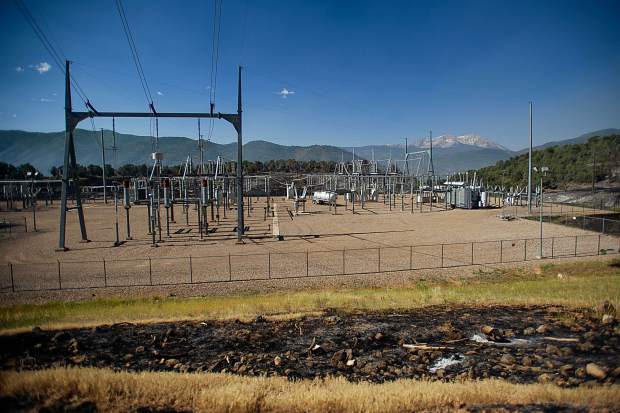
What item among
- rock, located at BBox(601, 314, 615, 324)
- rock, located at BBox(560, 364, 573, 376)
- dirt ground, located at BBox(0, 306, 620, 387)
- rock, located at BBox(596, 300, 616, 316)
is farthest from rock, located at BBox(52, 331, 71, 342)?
rock, located at BBox(596, 300, 616, 316)

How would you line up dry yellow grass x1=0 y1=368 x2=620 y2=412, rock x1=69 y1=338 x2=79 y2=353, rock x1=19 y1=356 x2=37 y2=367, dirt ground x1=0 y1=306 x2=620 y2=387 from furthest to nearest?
rock x1=69 y1=338 x2=79 y2=353, dirt ground x1=0 y1=306 x2=620 y2=387, rock x1=19 y1=356 x2=37 y2=367, dry yellow grass x1=0 y1=368 x2=620 y2=412

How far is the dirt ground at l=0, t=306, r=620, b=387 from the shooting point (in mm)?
10383

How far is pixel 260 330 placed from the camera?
13711 mm

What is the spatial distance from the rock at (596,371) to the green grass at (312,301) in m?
7.01

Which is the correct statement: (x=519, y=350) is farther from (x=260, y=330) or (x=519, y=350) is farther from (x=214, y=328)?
(x=214, y=328)

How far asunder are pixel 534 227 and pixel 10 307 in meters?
42.0

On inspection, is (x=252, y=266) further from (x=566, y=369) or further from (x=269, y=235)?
(x=566, y=369)

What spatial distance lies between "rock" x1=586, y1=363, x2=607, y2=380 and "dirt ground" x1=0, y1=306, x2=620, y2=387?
0.02 meters

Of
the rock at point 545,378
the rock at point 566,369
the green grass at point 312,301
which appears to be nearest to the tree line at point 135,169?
the green grass at point 312,301

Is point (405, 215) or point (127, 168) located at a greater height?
point (127, 168)

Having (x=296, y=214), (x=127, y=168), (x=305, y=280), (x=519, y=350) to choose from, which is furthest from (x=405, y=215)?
(x=127, y=168)

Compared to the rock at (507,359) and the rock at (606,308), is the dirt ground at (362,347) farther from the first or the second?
the rock at (606,308)

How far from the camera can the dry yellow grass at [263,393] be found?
780 centimetres

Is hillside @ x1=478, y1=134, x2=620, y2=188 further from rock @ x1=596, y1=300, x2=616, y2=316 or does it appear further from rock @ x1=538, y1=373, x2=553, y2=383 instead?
rock @ x1=538, y1=373, x2=553, y2=383
